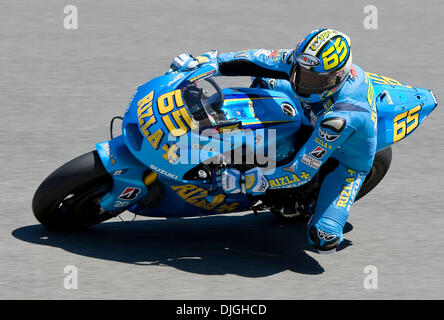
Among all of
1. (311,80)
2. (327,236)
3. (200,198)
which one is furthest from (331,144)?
(200,198)

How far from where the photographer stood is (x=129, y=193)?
24.4 ft

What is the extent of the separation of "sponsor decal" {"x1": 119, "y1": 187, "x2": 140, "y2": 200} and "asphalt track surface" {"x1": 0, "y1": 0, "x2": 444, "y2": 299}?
404mm

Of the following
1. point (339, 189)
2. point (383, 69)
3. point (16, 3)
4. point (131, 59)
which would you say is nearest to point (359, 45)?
point (383, 69)

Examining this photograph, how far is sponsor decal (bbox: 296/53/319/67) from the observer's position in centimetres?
699

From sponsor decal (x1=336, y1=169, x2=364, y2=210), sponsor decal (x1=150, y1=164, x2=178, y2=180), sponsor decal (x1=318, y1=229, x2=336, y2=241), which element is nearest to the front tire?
sponsor decal (x1=150, y1=164, x2=178, y2=180)

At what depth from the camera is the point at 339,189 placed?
24.6 ft

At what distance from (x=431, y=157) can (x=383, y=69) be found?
2.46 metres

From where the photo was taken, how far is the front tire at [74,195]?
731cm

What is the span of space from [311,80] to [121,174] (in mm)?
1545

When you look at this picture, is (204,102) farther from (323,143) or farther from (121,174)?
(323,143)

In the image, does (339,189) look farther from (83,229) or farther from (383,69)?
(383,69)
